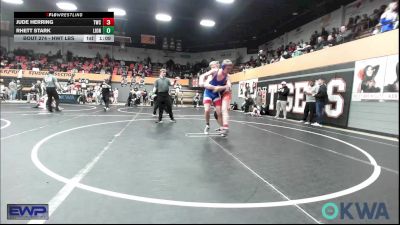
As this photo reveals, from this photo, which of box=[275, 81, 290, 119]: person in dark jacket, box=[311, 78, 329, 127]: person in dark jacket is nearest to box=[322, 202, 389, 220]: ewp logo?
box=[311, 78, 329, 127]: person in dark jacket

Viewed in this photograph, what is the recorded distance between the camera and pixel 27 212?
1.82 metres

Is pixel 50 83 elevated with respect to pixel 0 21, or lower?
lower

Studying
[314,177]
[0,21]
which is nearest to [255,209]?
[314,177]

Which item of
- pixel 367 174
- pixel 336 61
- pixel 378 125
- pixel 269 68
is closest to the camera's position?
pixel 367 174

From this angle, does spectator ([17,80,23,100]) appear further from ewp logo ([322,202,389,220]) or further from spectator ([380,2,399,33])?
ewp logo ([322,202,389,220])

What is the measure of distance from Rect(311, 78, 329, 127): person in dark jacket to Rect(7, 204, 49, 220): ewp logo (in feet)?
30.1

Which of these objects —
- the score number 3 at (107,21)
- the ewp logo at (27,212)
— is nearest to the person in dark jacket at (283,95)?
the score number 3 at (107,21)

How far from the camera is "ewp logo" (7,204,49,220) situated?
177 cm

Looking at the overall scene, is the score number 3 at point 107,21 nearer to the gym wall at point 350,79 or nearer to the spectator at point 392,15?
the spectator at point 392,15

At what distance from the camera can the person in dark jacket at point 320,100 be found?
9430 mm

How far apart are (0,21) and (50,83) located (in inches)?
277

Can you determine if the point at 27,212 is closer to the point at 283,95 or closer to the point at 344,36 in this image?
the point at 344,36

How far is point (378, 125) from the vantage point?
7293mm

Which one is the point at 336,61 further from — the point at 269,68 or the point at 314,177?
the point at 314,177
